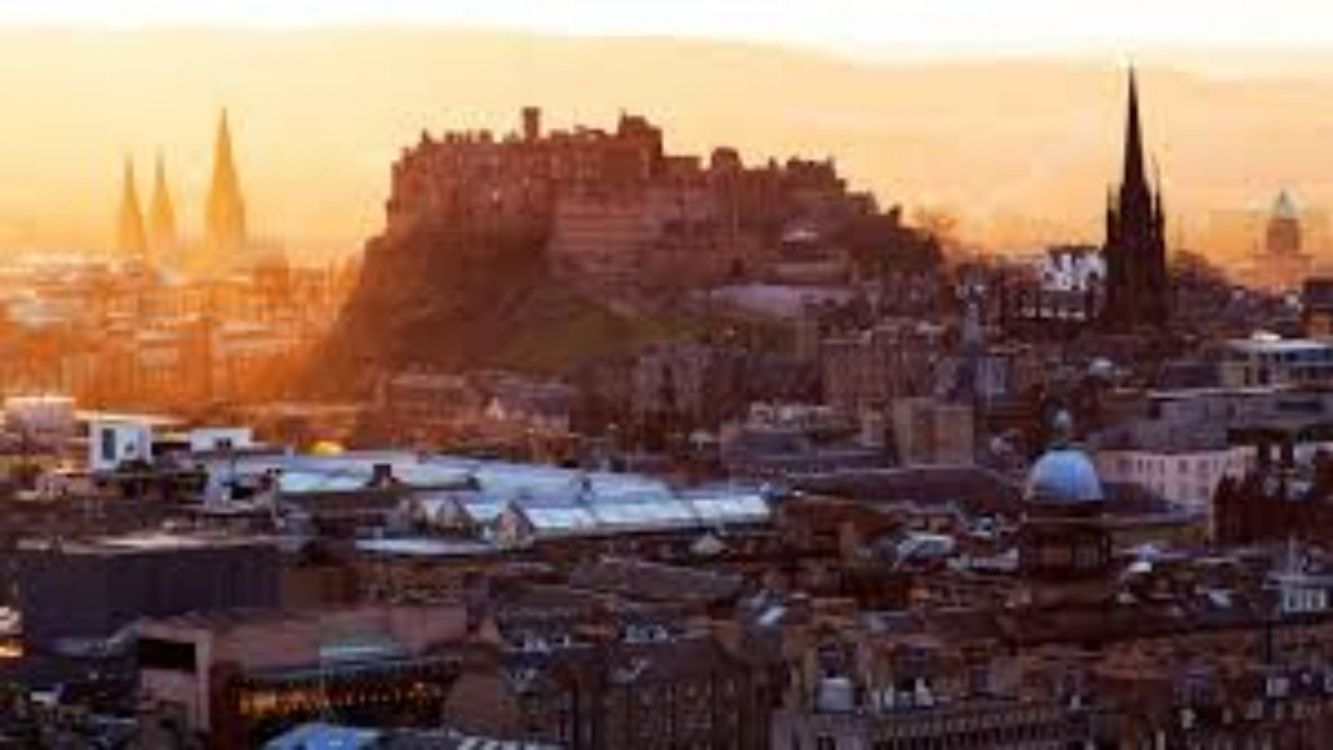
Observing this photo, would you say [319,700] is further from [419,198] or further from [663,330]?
[419,198]

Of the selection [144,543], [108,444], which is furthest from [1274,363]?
[144,543]

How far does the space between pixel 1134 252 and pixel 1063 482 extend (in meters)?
55.3

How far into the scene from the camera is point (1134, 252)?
126312mm

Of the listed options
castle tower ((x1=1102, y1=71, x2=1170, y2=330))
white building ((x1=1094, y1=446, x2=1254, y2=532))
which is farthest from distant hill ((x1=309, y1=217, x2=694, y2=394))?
white building ((x1=1094, y1=446, x2=1254, y2=532))

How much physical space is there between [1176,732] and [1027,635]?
21.0 feet

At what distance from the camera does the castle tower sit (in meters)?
126

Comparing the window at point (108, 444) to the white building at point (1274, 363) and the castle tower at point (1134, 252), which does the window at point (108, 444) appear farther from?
the castle tower at point (1134, 252)

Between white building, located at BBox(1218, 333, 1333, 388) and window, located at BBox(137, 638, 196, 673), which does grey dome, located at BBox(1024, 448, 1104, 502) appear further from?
white building, located at BBox(1218, 333, 1333, 388)

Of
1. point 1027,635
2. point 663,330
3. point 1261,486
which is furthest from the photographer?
point 663,330

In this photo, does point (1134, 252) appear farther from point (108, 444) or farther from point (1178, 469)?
point (108, 444)

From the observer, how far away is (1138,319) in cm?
12825

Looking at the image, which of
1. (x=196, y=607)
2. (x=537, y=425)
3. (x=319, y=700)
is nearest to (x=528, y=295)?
(x=537, y=425)

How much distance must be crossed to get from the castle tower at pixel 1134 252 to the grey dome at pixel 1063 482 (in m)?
53.3

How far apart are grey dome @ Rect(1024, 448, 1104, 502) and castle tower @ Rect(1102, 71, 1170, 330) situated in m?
53.3
